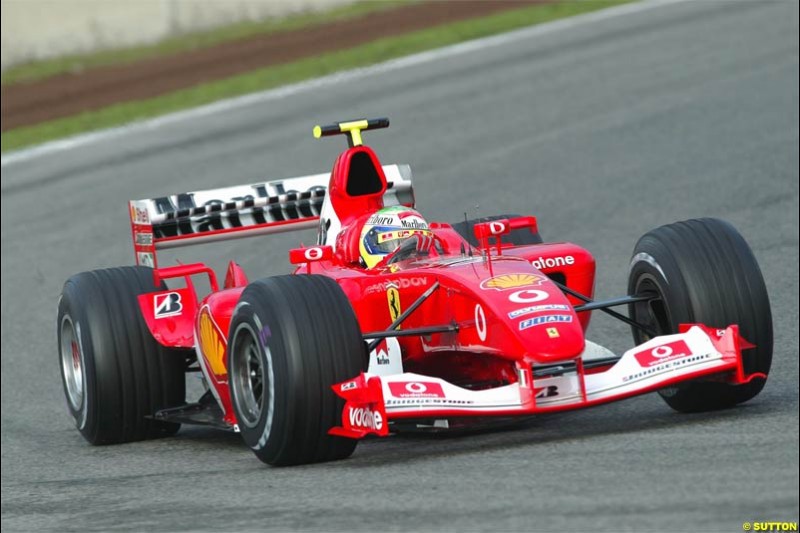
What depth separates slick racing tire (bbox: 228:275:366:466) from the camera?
21.6ft

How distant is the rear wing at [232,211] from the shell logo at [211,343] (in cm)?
129

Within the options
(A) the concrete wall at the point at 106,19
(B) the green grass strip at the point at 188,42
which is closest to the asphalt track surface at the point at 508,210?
(B) the green grass strip at the point at 188,42

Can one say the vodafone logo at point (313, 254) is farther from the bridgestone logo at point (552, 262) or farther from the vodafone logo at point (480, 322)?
the vodafone logo at point (480, 322)

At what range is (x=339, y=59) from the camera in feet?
70.4

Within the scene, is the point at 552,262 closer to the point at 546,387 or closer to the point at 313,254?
the point at 313,254

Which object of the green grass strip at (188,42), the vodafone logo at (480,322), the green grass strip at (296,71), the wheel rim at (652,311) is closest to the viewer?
the vodafone logo at (480,322)

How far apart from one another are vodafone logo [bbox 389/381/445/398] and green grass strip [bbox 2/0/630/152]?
13.5 m

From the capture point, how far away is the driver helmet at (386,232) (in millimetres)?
8047

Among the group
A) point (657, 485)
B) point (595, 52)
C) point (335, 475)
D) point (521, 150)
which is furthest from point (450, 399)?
point (595, 52)

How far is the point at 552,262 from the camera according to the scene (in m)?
7.98

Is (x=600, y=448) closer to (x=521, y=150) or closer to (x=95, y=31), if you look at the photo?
(x=521, y=150)

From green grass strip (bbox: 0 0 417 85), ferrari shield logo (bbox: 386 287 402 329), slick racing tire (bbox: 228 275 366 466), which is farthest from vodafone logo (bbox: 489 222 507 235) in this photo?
green grass strip (bbox: 0 0 417 85)

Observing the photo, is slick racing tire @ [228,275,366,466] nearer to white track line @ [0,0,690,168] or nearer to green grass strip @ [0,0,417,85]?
white track line @ [0,0,690,168]

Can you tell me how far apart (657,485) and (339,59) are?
1661cm
